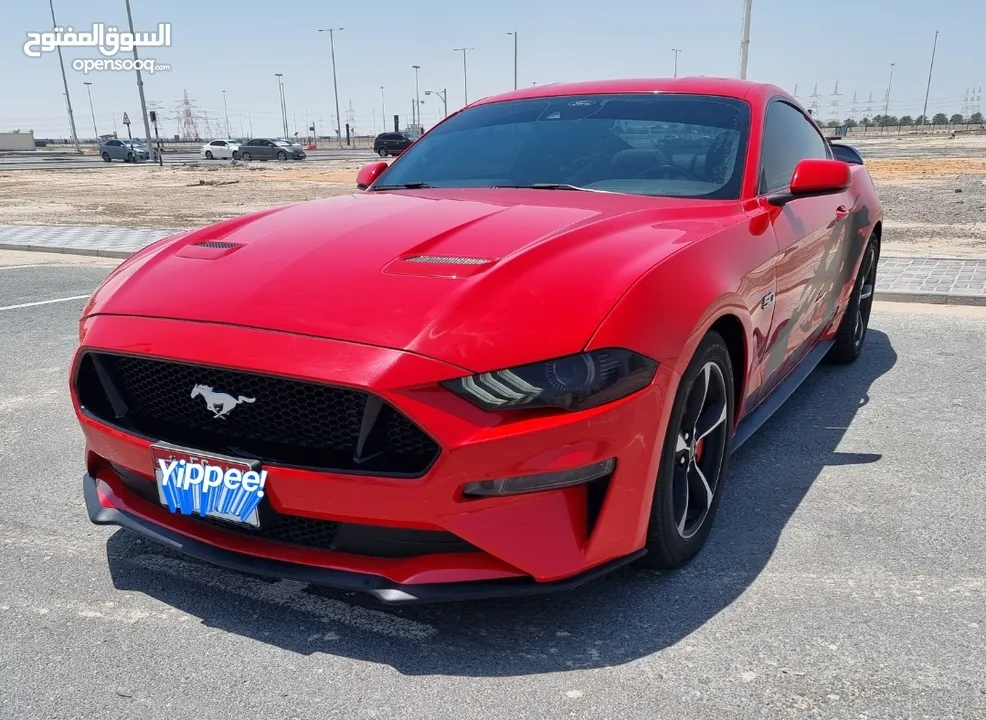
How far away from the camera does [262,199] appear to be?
1800cm

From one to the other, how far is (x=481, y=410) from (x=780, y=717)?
38.9 inches

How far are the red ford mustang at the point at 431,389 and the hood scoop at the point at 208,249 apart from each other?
0.04 ft

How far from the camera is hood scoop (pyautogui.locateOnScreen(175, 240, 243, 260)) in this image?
8.35 ft

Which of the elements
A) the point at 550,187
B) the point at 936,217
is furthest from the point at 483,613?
the point at 936,217

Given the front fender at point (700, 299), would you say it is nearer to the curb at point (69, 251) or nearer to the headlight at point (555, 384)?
the headlight at point (555, 384)

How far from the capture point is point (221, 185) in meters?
23.5

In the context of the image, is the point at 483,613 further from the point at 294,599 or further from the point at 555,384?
the point at 555,384

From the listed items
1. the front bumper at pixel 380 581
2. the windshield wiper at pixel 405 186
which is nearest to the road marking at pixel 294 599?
the front bumper at pixel 380 581

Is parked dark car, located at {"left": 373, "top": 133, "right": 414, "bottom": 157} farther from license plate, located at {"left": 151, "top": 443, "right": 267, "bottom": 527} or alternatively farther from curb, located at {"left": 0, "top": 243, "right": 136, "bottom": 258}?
curb, located at {"left": 0, "top": 243, "right": 136, "bottom": 258}

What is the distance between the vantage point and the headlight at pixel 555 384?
194cm

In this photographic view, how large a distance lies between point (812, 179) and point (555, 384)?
173 centimetres

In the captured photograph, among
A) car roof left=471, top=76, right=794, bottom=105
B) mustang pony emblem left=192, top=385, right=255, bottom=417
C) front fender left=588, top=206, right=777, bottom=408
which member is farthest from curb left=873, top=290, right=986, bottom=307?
mustang pony emblem left=192, top=385, right=255, bottom=417

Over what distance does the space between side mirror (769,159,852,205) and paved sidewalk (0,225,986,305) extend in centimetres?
397

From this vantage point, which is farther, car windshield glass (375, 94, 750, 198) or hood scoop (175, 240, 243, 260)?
car windshield glass (375, 94, 750, 198)
